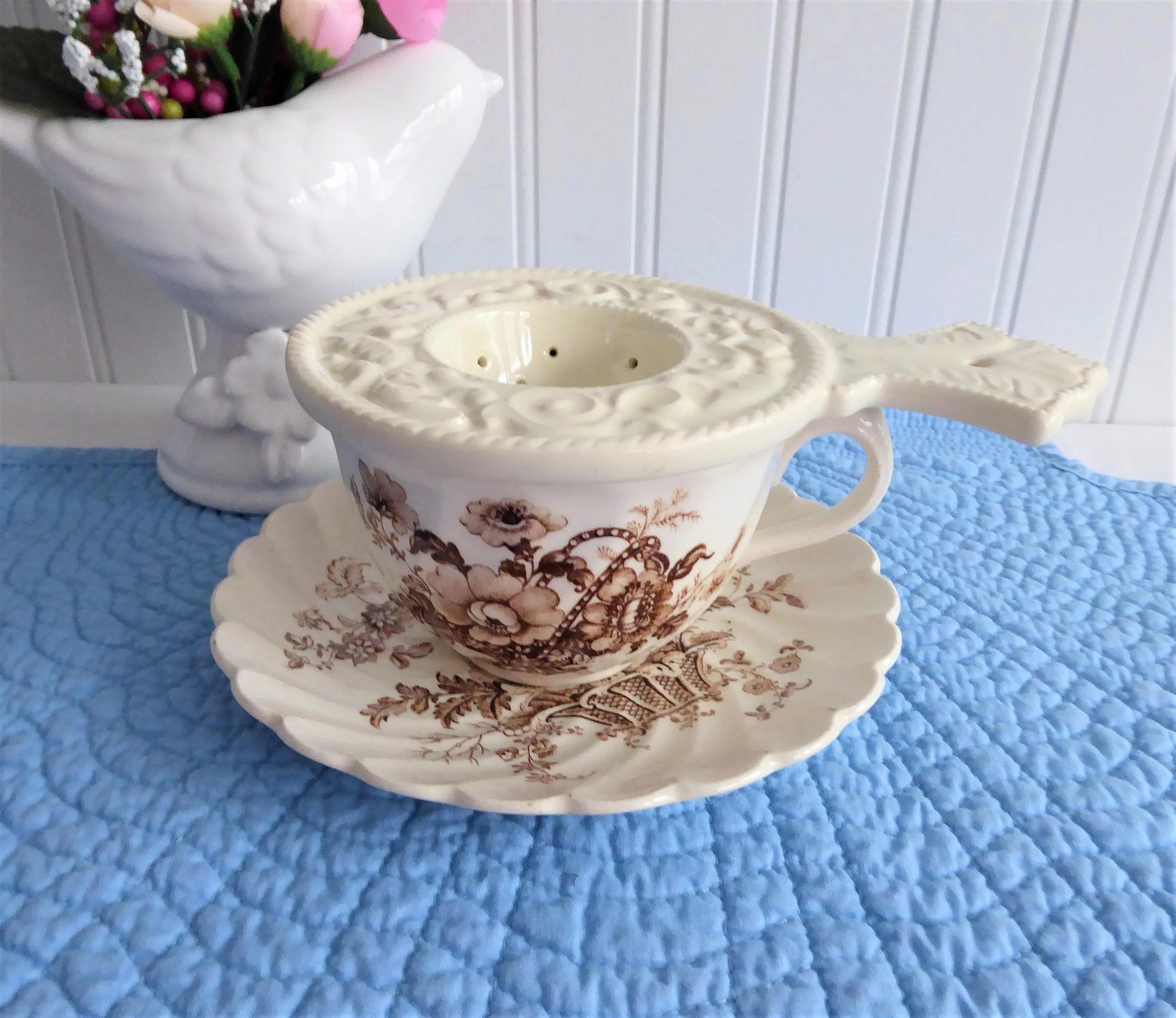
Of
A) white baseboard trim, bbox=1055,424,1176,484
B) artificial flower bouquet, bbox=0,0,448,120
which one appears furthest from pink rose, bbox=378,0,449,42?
white baseboard trim, bbox=1055,424,1176,484

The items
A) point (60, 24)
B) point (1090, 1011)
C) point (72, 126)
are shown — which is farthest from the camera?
point (60, 24)

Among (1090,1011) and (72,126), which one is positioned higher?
(72,126)

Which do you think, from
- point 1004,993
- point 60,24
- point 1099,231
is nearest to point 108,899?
point 1004,993

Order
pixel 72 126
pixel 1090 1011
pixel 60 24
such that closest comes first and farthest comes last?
pixel 1090 1011
pixel 72 126
pixel 60 24

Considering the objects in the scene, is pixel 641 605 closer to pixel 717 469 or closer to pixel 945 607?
pixel 717 469

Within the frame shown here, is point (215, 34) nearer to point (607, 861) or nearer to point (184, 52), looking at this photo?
point (184, 52)

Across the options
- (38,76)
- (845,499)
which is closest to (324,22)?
(38,76)

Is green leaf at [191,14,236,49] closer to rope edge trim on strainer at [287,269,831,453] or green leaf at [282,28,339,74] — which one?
green leaf at [282,28,339,74]
